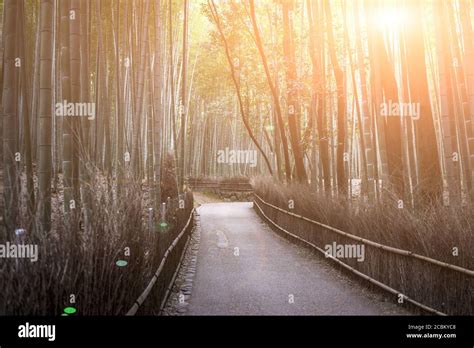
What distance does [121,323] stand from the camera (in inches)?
87.5

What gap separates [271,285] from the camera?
4664 mm

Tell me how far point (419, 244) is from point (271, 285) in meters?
1.54

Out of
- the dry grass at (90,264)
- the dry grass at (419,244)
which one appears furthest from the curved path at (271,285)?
the dry grass at (90,264)

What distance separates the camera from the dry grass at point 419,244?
3195 millimetres

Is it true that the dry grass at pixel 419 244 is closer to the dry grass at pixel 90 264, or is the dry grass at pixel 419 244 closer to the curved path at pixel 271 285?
the curved path at pixel 271 285

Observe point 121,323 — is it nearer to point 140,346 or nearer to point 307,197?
point 140,346

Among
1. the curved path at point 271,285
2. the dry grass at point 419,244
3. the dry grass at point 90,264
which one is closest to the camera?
the dry grass at point 90,264

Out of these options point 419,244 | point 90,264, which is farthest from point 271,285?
point 90,264

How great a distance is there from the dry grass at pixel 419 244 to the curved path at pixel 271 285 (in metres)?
0.23

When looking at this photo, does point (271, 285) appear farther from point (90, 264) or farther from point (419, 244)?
point (90, 264)

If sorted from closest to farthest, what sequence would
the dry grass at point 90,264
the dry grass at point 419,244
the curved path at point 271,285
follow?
1. the dry grass at point 90,264
2. the dry grass at point 419,244
3. the curved path at point 271,285

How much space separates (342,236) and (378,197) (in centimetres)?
74

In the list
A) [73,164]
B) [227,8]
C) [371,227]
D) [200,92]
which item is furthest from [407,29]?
[200,92]

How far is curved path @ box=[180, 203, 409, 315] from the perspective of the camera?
3709mm
